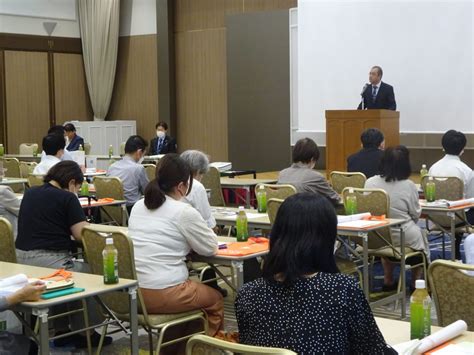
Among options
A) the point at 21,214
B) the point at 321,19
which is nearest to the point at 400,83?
the point at 321,19

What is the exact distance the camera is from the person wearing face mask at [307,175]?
6.55 meters

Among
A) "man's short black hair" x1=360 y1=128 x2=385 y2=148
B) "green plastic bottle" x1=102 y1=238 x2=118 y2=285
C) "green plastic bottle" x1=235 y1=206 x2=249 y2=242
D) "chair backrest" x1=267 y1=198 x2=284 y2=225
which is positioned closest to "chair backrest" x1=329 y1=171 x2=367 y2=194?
"man's short black hair" x1=360 y1=128 x2=385 y2=148

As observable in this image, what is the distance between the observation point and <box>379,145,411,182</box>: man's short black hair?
6145 millimetres

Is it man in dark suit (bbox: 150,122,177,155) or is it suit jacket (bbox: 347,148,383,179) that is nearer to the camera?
suit jacket (bbox: 347,148,383,179)

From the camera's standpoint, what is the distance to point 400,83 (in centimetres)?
1201

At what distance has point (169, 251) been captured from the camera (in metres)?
4.36

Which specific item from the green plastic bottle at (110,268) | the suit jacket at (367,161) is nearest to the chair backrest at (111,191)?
the suit jacket at (367,161)

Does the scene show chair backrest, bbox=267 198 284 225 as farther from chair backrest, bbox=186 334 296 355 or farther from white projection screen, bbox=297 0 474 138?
white projection screen, bbox=297 0 474 138

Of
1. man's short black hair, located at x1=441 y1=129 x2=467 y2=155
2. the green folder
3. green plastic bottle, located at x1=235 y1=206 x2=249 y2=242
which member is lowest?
the green folder

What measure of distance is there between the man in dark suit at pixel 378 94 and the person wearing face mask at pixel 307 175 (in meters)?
4.61

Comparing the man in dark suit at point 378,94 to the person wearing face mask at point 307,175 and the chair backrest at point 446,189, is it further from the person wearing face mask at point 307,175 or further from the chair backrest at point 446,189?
the person wearing face mask at point 307,175

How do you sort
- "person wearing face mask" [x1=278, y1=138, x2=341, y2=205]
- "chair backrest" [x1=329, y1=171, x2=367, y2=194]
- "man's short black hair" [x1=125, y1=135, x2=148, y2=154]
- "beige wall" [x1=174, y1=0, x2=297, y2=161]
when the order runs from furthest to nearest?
"beige wall" [x1=174, y1=0, x2=297, y2=161]
"man's short black hair" [x1=125, y1=135, x2=148, y2=154]
"chair backrest" [x1=329, y1=171, x2=367, y2=194]
"person wearing face mask" [x1=278, y1=138, x2=341, y2=205]

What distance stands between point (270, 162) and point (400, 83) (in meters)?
3.63

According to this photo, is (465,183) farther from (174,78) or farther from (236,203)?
(174,78)
